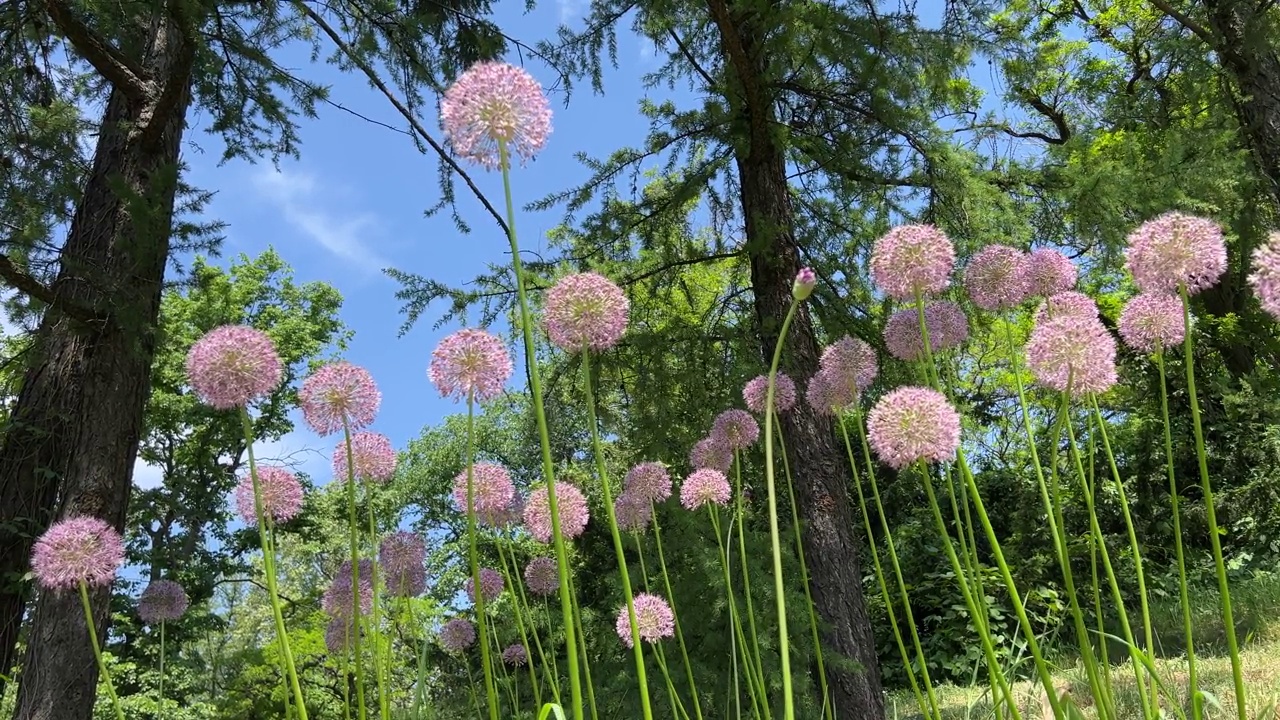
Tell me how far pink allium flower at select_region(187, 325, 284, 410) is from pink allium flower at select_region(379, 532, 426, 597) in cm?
97

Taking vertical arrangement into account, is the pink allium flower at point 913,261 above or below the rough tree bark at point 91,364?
below

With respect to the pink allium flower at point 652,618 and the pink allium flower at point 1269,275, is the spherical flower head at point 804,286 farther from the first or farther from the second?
the pink allium flower at point 652,618

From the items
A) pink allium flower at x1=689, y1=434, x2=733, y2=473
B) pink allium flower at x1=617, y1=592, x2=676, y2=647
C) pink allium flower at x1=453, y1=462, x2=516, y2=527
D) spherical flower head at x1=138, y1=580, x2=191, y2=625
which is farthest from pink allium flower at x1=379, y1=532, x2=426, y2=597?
spherical flower head at x1=138, y1=580, x2=191, y2=625

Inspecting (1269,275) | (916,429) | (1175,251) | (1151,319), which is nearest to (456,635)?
(916,429)

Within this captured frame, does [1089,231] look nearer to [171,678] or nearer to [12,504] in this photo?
[12,504]

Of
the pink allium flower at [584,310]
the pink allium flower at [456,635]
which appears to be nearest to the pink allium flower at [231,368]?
the pink allium flower at [584,310]

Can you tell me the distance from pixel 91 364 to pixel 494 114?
4813 mm

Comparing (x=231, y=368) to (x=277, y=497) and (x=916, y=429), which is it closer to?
(x=277, y=497)

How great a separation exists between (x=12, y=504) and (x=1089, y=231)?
25.8 feet

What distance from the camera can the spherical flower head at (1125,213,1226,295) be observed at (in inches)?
70.3

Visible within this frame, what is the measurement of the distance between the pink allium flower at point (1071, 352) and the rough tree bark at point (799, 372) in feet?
13.3

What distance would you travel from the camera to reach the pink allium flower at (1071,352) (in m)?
1.89

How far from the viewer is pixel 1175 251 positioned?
1.80m

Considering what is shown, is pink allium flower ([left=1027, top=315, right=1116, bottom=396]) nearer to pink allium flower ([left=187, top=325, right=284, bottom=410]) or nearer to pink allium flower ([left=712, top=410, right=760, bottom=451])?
pink allium flower ([left=712, top=410, right=760, bottom=451])
